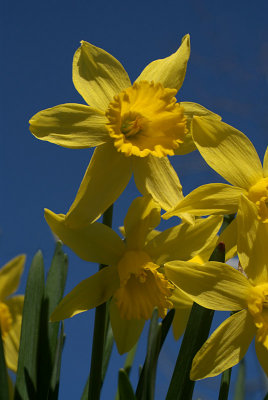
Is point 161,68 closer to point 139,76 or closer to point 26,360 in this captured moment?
point 139,76

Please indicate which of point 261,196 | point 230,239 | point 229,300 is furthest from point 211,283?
point 261,196

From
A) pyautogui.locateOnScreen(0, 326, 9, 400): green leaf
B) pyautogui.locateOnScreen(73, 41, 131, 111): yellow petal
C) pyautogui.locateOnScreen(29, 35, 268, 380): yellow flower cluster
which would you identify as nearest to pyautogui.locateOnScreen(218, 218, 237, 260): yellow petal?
pyautogui.locateOnScreen(29, 35, 268, 380): yellow flower cluster

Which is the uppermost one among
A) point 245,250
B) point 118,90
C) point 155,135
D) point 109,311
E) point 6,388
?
point 118,90

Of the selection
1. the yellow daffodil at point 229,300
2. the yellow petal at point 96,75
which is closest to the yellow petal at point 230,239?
the yellow daffodil at point 229,300

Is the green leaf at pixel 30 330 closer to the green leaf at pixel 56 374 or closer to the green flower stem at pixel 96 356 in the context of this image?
the green leaf at pixel 56 374

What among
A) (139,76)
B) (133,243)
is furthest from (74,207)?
(139,76)

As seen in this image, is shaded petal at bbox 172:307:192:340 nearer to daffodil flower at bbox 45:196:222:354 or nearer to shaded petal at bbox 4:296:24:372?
daffodil flower at bbox 45:196:222:354
